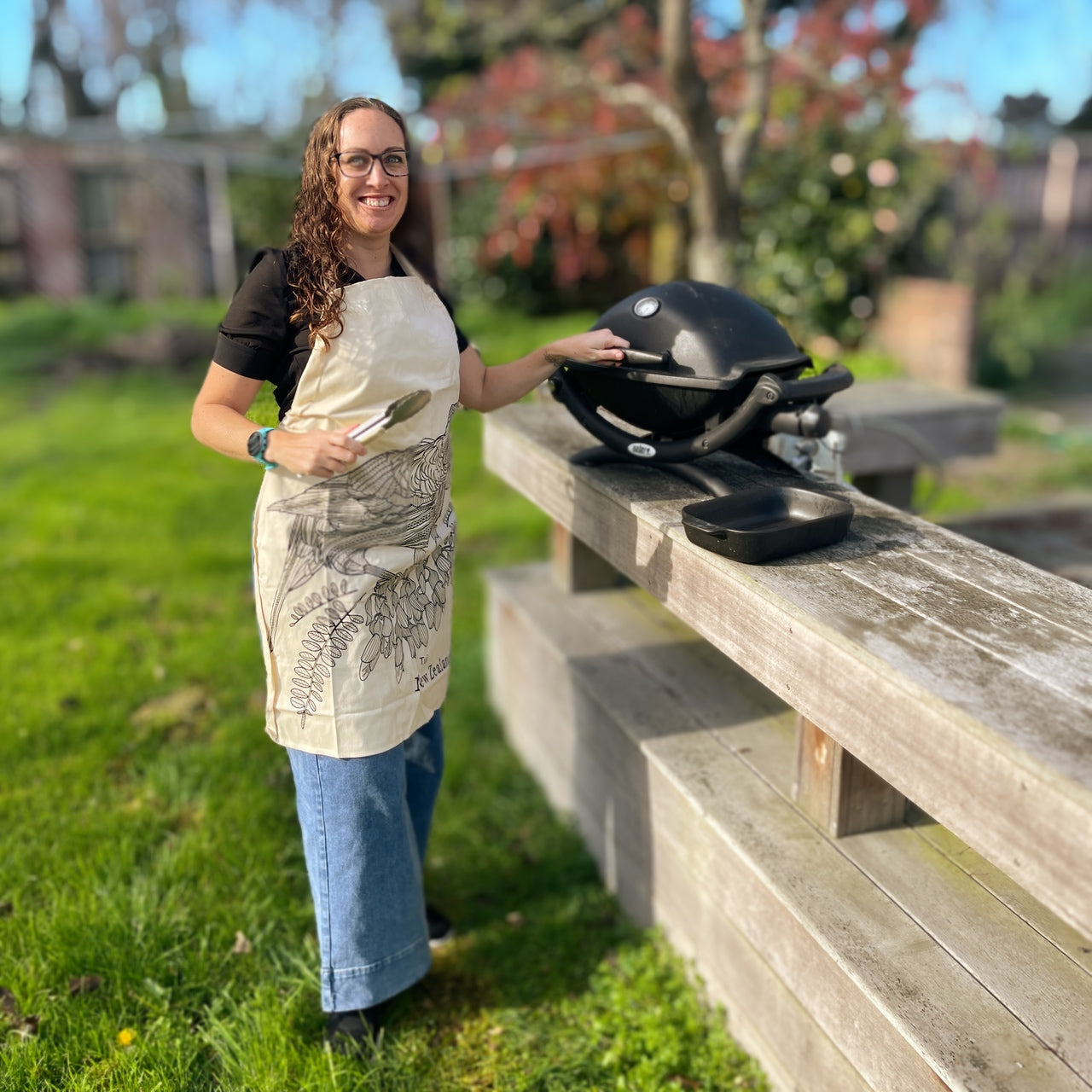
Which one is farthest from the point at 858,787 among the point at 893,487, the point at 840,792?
the point at 893,487

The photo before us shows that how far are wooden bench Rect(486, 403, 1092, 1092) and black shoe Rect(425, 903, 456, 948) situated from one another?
40 cm

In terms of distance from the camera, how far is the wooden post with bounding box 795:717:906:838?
64.1 inches

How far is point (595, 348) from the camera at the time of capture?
71.6 inches

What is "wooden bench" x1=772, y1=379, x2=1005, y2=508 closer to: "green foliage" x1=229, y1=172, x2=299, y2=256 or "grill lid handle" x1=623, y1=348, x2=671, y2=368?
"grill lid handle" x1=623, y1=348, x2=671, y2=368

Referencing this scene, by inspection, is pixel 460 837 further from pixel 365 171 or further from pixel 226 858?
pixel 365 171

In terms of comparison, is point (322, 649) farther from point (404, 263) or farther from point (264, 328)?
point (404, 263)

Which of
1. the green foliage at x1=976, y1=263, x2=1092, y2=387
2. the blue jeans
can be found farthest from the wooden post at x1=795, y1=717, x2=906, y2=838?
the green foliage at x1=976, y1=263, x2=1092, y2=387

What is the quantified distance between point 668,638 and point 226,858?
115cm

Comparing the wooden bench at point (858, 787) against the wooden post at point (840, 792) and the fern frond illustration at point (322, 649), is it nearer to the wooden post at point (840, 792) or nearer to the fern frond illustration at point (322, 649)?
the wooden post at point (840, 792)

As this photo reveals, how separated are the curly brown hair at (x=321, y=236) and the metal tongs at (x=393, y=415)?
14 cm

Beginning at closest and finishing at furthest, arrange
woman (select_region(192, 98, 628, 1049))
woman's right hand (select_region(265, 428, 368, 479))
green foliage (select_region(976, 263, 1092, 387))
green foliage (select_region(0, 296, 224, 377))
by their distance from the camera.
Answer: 1. woman's right hand (select_region(265, 428, 368, 479))
2. woman (select_region(192, 98, 628, 1049))
3. green foliage (select_region(976, 263, 1092, 387))
4. green foliage (select_region(0, 296, 224, 377))

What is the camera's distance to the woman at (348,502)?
1541 mm

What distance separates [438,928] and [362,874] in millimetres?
518

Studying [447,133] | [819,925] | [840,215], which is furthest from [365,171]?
[447,133]
